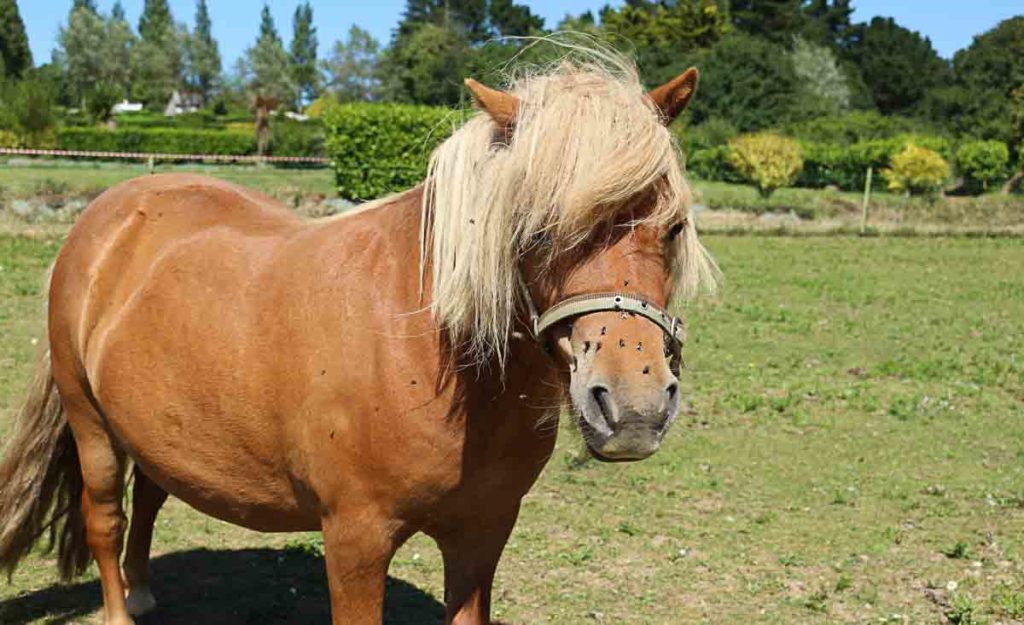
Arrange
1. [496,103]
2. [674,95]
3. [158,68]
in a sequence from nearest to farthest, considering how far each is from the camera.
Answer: [496,103] < [674,95] < [158,68]

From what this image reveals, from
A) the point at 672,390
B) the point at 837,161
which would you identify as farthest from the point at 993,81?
the point at 672,390

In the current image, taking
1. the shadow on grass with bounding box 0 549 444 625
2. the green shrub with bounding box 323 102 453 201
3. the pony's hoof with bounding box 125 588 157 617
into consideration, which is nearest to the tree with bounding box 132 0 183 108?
the green shrub with bounding box 323 102 453 201

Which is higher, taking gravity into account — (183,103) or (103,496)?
(183,103)

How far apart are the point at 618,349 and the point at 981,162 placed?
123 ft

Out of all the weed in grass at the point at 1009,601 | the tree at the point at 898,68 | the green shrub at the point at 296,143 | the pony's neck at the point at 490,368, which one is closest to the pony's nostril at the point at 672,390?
the pony's neck at the point at 490,368

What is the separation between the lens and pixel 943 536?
509cm

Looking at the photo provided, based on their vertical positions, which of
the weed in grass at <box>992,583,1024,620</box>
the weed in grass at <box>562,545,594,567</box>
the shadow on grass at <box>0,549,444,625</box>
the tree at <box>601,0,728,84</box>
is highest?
the tree at <box>601,0,728,84</box>

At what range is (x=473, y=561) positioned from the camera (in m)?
2.87

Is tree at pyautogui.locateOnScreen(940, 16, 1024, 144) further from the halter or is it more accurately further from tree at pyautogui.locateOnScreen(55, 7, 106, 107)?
tree at pyautogui.locateOnScreen(55, 7, 106, 107)

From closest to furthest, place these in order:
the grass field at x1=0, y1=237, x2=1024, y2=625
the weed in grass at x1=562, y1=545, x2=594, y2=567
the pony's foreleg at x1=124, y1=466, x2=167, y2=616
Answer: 1. the pony's foreleg at x1=124, y1=466, x2=167, y2=616
2. the grass field at x1=0, y1=237, x2=1024, y2=625
3. the weed in grass at x1=562, y1=545, x2=594, y2=567

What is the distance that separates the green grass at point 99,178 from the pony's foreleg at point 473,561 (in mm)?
14586

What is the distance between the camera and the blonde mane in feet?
6.98

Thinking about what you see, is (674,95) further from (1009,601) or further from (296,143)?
(296,143)

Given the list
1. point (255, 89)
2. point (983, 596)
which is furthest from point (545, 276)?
point (255, 89)
